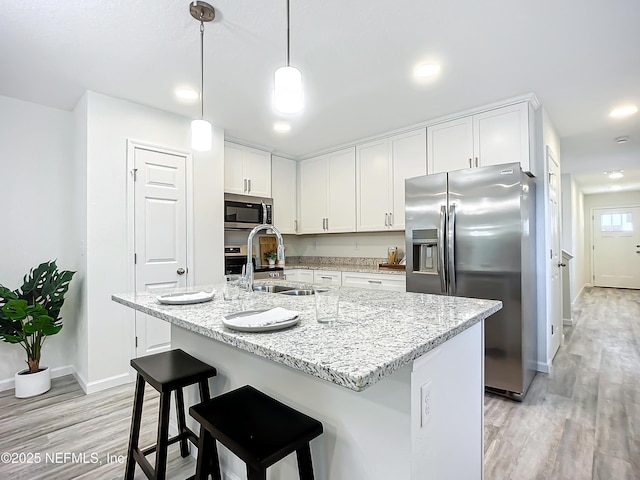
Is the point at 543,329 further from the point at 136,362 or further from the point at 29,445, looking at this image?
the point at 29,445

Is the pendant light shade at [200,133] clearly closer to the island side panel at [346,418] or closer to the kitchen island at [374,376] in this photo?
the kitchen island at [374,376]

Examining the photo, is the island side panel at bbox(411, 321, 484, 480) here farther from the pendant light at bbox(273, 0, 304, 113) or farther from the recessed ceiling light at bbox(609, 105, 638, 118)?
the recessed ceiling light at bbox(609, 105, 638, 118)

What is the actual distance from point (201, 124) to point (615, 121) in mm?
Result: 4027

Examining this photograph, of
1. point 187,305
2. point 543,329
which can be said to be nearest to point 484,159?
point 543,329

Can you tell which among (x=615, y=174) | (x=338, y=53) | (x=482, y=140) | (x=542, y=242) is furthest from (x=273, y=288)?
(x=615, y=174)

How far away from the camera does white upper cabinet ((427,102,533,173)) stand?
2797 millimetres

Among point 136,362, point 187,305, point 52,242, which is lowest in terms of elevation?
point 136,362

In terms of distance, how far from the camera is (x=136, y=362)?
1.64 m

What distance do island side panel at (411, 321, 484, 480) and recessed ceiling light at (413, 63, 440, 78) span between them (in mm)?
1776

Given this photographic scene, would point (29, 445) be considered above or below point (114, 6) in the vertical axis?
below

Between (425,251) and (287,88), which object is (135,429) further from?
(425,251)

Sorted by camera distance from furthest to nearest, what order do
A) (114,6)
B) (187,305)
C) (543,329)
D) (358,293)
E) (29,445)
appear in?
(543,329) → (29,445) → (358,293) → (114,6) → (187,305)

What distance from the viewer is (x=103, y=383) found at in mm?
2721

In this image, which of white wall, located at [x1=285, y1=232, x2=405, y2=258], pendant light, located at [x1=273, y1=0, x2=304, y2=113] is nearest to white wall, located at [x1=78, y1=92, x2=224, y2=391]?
pendant light, located at [x1=273, y1=0, x2=304, y2=113]
